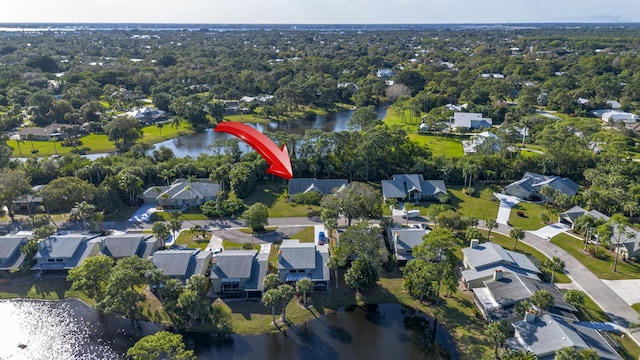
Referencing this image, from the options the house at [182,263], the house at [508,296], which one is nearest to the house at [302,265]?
the house at [182,263]

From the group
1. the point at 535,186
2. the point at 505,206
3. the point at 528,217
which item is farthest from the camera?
the point at 535,186

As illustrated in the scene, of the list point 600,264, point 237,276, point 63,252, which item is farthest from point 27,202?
point 600,264

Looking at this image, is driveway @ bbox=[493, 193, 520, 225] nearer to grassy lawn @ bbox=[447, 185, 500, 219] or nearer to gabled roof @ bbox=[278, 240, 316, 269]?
grassy lawn @ bbox=[447, 185, 500, 219]

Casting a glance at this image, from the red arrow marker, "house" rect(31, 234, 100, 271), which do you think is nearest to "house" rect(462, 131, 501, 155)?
the red arrow marker

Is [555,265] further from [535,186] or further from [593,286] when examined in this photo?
[535,186]

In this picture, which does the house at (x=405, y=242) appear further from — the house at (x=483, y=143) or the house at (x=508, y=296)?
the house at (x=483, y=143)

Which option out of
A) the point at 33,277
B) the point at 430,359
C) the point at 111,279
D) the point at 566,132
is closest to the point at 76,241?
the point at 33,277

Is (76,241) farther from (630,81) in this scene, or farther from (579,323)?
(630,81)
